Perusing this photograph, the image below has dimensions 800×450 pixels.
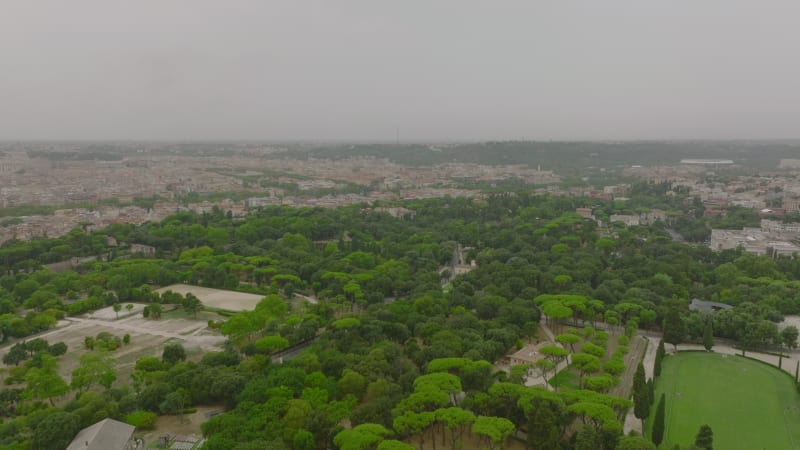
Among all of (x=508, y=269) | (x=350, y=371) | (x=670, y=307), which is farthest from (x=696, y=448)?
(x=508, y=269)

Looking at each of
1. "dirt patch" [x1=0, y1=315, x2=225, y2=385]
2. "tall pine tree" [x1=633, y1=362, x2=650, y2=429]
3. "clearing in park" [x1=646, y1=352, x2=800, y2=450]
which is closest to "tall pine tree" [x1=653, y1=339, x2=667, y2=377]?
"clearing in park" [x1=646, y1=352, x2=800, y2=450]

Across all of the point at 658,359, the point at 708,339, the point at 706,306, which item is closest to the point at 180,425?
the point at 658,359

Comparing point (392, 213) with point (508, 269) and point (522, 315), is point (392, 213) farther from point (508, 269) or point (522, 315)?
point (522, 315)

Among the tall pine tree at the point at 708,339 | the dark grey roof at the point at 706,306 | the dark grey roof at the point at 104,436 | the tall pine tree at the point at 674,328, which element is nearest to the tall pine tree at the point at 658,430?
the tall pine tree at the point at 674,328

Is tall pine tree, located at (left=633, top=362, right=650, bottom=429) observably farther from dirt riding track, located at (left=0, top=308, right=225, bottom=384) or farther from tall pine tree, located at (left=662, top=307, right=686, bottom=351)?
dirt riding track, located at (left=0, top=308, right=225, bottom=384)

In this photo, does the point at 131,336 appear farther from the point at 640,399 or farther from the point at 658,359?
the point at 658,359
